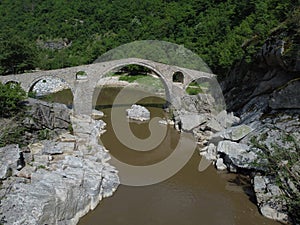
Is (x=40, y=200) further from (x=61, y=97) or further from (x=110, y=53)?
(x=110, y=53)

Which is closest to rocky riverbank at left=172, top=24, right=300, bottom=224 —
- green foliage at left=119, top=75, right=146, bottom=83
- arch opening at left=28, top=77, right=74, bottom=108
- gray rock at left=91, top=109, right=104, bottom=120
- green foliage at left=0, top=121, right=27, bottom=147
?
gray rock at left=91, top=109, right=104, bottom=120

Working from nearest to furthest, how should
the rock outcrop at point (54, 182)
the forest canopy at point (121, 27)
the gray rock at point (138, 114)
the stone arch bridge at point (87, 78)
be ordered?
the rock outcrop at point (54, 182), the stone arch bridge at point (87, 78), the gray rock at point (138, 114), the forest canopy at point (121, 27)

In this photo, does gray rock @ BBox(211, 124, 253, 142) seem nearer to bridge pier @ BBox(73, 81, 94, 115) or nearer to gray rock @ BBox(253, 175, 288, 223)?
gray rock @ BBox(253, 175, 288, 223)

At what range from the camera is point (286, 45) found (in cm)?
1548

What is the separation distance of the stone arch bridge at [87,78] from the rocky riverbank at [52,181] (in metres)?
7.62

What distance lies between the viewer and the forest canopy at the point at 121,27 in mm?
25953

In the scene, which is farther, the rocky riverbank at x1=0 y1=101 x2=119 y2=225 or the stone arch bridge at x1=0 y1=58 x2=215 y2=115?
the stone arch bridge at x1=0 y1=58 x2=215 y2=115

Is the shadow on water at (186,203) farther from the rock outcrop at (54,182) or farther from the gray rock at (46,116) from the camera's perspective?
the gray rock at (46,116)

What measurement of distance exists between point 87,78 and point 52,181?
518 inches

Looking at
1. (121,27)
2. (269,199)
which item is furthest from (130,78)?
(269,199)

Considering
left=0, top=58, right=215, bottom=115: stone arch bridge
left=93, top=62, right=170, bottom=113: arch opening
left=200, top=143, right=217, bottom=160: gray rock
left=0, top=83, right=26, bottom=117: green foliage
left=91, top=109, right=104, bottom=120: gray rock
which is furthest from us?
left=93, top=62, right=170, bottom=113: arch opening

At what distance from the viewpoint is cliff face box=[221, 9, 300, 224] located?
10761mm

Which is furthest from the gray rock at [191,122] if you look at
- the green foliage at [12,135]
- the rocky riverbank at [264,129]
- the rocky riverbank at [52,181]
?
the green foliage at [12,135]

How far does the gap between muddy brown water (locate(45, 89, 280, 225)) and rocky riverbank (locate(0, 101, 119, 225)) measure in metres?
0.60
